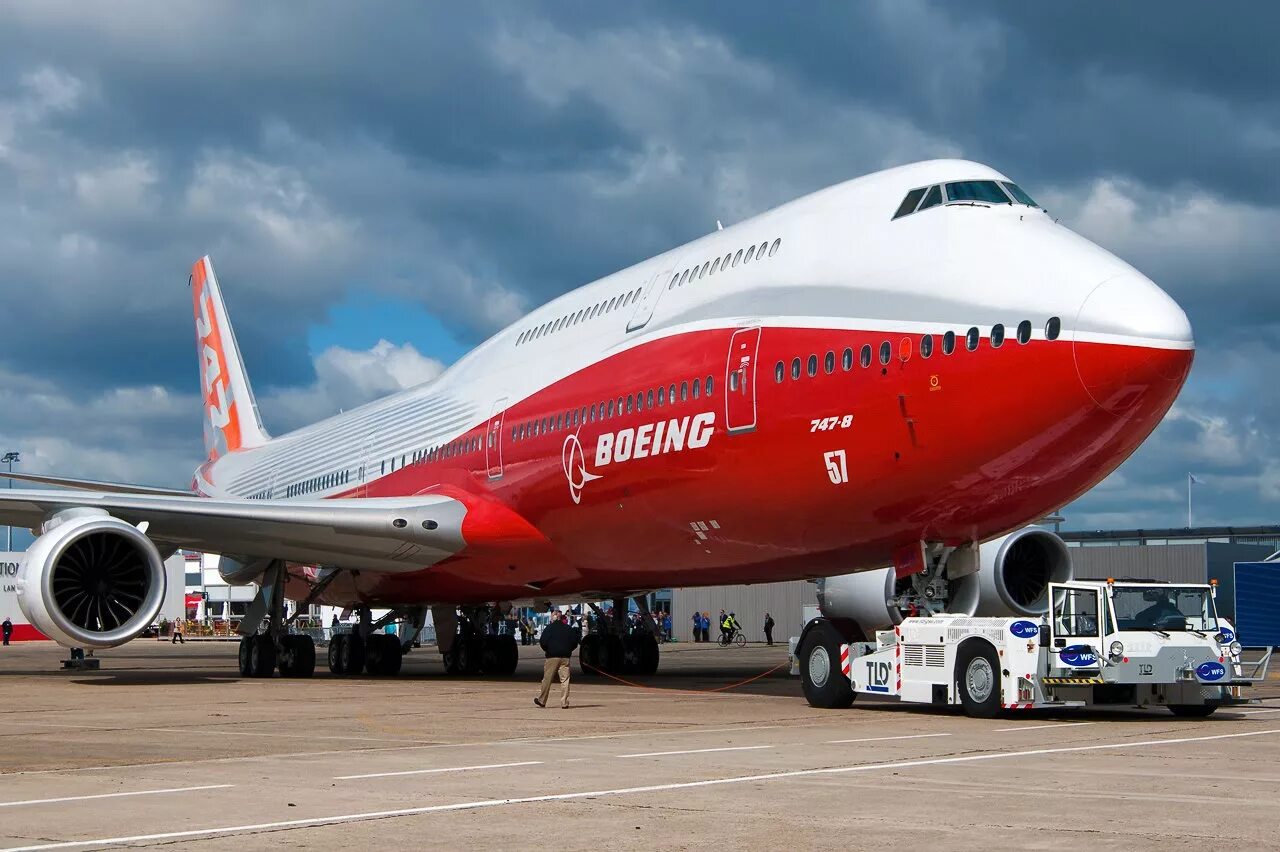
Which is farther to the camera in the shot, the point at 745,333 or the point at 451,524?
the point at 451,524

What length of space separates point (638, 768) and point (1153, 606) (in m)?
6.78

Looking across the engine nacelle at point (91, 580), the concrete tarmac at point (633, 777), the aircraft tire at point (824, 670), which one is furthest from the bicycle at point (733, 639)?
the concrete tarmac at point (633, 777)

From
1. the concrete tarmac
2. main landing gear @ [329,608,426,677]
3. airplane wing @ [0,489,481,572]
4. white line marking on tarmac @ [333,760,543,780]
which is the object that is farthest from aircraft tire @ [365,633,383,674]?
white line marking on tarmac @ [333,760,543,780]

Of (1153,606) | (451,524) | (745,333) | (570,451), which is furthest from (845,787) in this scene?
(451,524)

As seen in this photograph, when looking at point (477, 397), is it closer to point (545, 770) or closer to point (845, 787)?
point (545, 770)

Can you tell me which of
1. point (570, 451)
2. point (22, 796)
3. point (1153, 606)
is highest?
point (570, 451)

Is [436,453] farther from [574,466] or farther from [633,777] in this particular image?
[633,777]

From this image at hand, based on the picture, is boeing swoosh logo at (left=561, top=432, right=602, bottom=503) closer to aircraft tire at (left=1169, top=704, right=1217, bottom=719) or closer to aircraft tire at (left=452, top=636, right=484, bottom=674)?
aircraft tire at (left=1169, top=704, right=1217, bottom=719)

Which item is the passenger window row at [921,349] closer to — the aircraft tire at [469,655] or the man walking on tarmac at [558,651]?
the man walking on tarmac at [558,651]

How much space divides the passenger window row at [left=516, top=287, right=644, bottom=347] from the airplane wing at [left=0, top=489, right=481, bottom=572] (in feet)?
8.45

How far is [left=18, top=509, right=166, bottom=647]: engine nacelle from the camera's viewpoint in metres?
19.8

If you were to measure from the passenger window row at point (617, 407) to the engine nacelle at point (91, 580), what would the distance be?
5.38m

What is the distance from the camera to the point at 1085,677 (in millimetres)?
13836

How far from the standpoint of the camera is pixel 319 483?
27281mm
